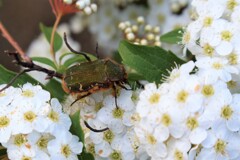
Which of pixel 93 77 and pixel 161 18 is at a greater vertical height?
pixel 93 77

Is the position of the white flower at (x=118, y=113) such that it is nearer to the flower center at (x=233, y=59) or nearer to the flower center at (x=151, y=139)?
the flower center at (x=151, y=139)

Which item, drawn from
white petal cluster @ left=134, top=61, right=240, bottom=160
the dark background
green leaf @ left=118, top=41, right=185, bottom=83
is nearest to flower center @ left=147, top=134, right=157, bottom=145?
white petal cluster @ left=134, top=61, right=240, bottom=160

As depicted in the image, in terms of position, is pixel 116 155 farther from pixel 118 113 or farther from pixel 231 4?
pixel 231 4

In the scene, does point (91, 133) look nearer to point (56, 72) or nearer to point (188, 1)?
point (56, 72)

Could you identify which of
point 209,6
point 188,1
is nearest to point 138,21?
point 188,1

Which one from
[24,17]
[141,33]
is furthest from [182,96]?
[24,17]

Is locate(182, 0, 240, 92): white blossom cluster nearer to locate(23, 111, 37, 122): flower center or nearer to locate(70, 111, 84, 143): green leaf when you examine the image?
locate(70, 111, 84, 143): green leaf
